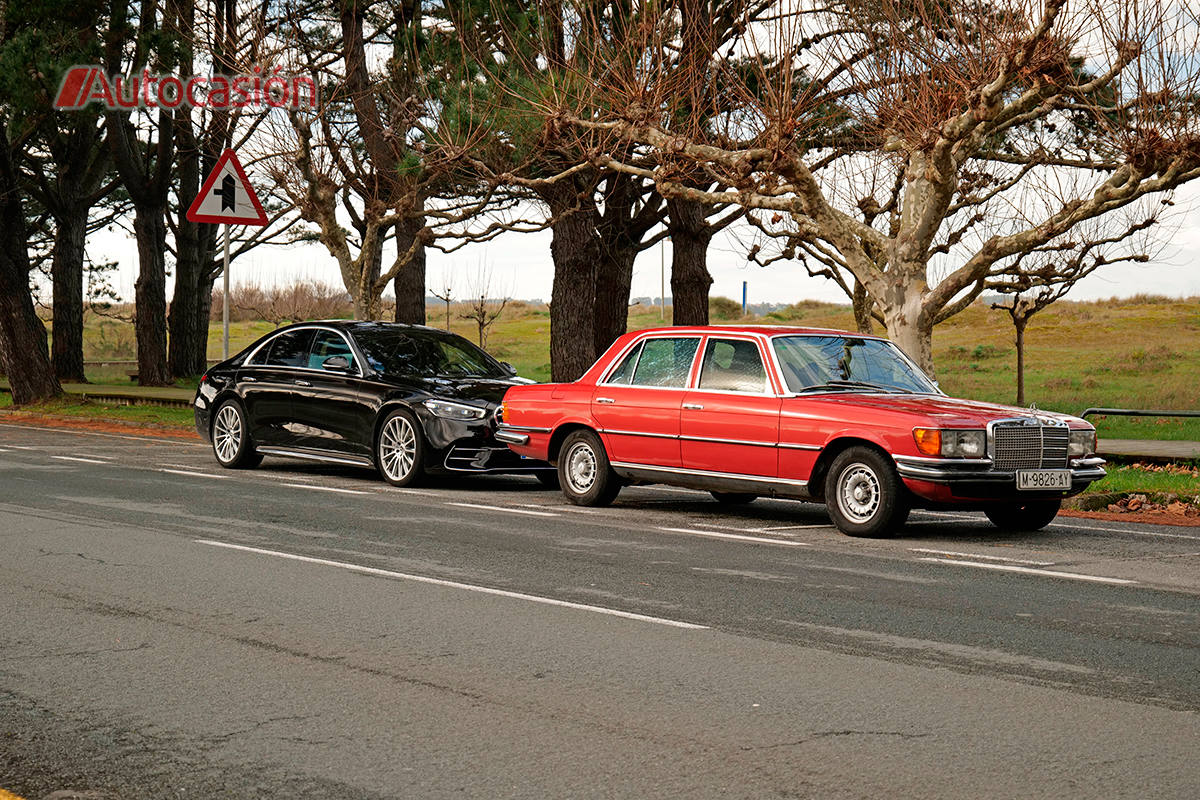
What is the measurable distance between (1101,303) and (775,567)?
3065 inches

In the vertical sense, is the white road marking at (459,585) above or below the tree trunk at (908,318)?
below

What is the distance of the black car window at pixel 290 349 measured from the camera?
1600 cm

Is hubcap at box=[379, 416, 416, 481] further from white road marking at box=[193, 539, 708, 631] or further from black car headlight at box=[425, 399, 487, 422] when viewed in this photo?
white road marking at box=[193, 539, 708, 631]

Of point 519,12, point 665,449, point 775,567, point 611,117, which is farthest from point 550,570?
point 519,12

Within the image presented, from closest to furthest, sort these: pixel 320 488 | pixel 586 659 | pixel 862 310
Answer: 1. pixel 586 659
2. pixel 320 488
3. pixel 862 310

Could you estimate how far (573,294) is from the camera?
2539cm

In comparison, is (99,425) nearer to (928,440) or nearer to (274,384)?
(274,384)

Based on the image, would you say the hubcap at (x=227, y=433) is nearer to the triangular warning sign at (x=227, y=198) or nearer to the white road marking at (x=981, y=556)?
the triangular warning sign at (x=227, y=198)

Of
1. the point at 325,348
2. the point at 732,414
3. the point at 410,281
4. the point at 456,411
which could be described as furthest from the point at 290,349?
the point at 410,281

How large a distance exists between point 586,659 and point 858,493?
4841 millimetres

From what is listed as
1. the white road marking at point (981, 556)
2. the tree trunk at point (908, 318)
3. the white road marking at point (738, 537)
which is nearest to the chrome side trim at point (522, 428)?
the white road marking at point (738, 537)

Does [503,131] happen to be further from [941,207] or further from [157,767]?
[157,767]

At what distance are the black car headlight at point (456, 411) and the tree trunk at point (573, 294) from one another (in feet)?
35.9

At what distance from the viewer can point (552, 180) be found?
21.0 metres
